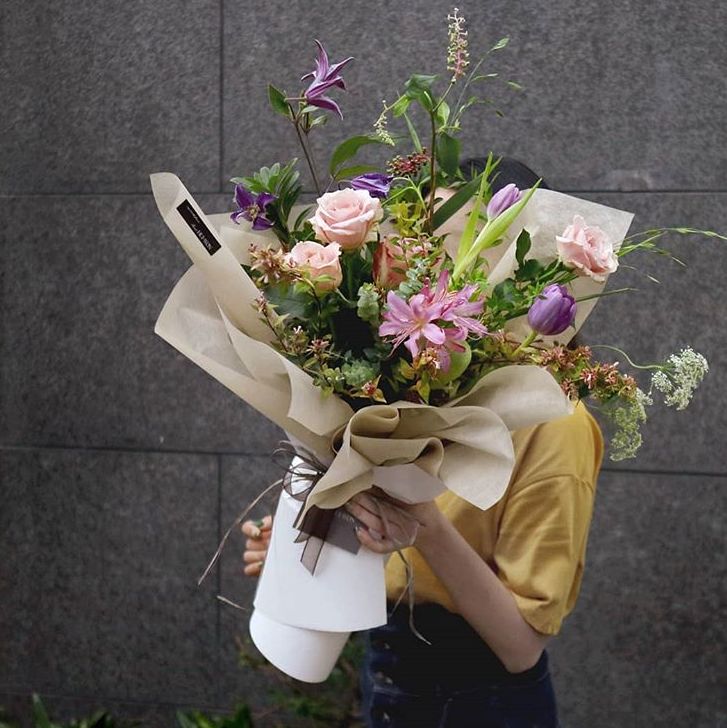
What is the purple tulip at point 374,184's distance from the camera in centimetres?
174

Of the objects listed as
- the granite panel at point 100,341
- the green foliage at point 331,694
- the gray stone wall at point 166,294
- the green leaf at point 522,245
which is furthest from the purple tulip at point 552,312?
the granite panel at point 100,341

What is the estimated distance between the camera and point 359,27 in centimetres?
366

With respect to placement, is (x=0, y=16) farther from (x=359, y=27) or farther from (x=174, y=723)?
(x=174, y=723)

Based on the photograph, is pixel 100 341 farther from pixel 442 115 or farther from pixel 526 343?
pixel 526 343

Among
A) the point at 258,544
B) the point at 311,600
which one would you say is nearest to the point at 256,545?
the point at 258,544

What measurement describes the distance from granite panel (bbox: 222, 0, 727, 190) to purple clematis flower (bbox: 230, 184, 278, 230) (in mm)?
1850

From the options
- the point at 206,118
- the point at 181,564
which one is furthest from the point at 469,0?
the point at 181,564

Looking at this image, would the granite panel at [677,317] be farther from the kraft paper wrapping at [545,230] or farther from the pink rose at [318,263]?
the pink rose at [318,263]

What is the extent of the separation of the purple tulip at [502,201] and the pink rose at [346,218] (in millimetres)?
181

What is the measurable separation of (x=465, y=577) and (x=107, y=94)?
8.20ft

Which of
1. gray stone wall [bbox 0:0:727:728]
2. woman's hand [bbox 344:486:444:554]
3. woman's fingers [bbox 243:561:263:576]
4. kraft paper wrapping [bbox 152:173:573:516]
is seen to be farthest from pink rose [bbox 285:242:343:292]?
gray stone wall [bbox 0:0:727:728]

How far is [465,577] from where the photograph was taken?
6.48 feet

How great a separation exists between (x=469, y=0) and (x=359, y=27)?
0.35 metres

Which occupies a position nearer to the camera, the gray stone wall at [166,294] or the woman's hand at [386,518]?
the woman's hand at [386,518]
